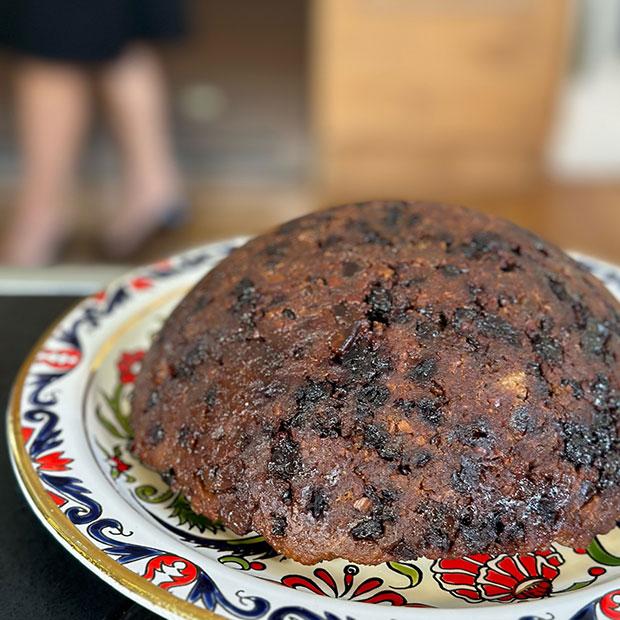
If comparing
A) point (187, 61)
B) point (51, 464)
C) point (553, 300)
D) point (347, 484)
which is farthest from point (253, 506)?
point (187, 61)

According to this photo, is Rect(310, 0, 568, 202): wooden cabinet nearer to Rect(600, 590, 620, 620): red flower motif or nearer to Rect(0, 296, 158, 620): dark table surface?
Rect(0, 296, 158, 620): dark table surface

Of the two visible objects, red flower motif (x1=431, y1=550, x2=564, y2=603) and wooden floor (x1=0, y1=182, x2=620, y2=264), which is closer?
red flower motif (x1=431, y1=550, x2=564, y2=603)

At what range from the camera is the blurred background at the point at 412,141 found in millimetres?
2844

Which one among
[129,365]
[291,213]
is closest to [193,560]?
Answer: [129,365]

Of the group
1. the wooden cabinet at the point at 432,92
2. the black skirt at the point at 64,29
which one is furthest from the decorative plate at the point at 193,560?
the wooden cabinet at the point at 432,92

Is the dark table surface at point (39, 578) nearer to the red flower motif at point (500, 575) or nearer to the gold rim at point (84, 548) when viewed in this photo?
the gold rim at point (84, 548)

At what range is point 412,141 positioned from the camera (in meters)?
3.12

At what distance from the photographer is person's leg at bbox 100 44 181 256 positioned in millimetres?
2527

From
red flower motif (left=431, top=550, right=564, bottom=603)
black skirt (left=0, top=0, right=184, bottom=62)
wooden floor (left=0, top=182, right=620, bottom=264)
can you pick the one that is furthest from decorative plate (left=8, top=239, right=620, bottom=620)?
wooden floor (left=0, top=182, right=620, bottom=264)

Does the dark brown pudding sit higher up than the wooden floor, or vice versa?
the dark brown pudding

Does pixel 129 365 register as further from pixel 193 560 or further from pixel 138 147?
pixel 138 147

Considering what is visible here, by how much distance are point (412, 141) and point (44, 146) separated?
4.31ft

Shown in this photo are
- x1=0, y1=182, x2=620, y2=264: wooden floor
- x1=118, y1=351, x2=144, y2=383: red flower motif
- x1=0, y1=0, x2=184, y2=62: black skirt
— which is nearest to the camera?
x1=118, y1=351, x2=144, y2=383: red flower motif

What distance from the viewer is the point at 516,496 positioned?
81cm
